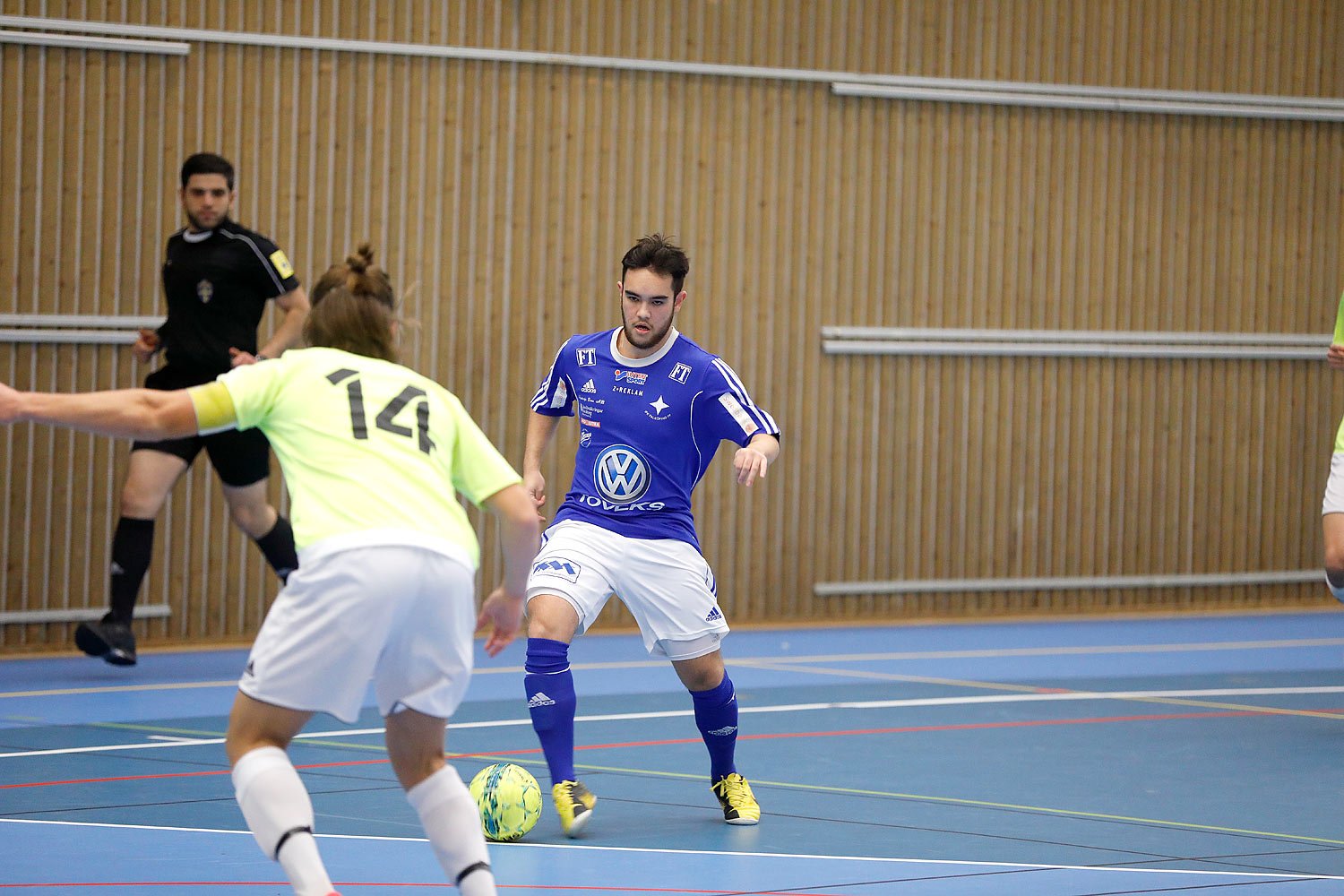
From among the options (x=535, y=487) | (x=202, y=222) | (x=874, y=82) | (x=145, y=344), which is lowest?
(x=535, y=487)

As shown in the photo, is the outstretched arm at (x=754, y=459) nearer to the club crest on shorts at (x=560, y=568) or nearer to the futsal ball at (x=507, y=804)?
the club crest on shorts at (x=560, y=568)

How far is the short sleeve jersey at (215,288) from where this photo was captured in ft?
30.0

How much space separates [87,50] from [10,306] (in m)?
1.52

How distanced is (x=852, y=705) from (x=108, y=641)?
3649mm

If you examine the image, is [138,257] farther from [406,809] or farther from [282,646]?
[282,646]

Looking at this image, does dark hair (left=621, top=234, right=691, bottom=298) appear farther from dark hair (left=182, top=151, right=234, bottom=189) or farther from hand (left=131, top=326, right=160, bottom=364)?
hand (left=131, top=326, right=160, bottom=364)

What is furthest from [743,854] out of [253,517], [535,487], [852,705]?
[253,517]

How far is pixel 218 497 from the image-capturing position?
35.3 ft

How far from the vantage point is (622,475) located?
20.7ft

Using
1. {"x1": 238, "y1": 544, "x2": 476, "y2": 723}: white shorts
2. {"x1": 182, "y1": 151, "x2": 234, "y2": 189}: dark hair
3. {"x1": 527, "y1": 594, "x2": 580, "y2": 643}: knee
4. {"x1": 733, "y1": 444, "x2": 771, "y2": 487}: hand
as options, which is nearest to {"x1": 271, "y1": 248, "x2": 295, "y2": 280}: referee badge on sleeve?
{"x1": 182, "y1": 151, "x2": 234, "y2": 189}: dark hair

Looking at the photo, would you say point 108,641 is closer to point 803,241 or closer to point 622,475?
point 622,475

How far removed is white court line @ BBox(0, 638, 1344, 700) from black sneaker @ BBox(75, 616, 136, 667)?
168mm

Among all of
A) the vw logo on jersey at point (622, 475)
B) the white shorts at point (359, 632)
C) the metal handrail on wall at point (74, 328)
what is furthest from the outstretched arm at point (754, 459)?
the metal handrail on wall at point (74, 328)

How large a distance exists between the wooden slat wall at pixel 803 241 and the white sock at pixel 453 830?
6.88 meters
